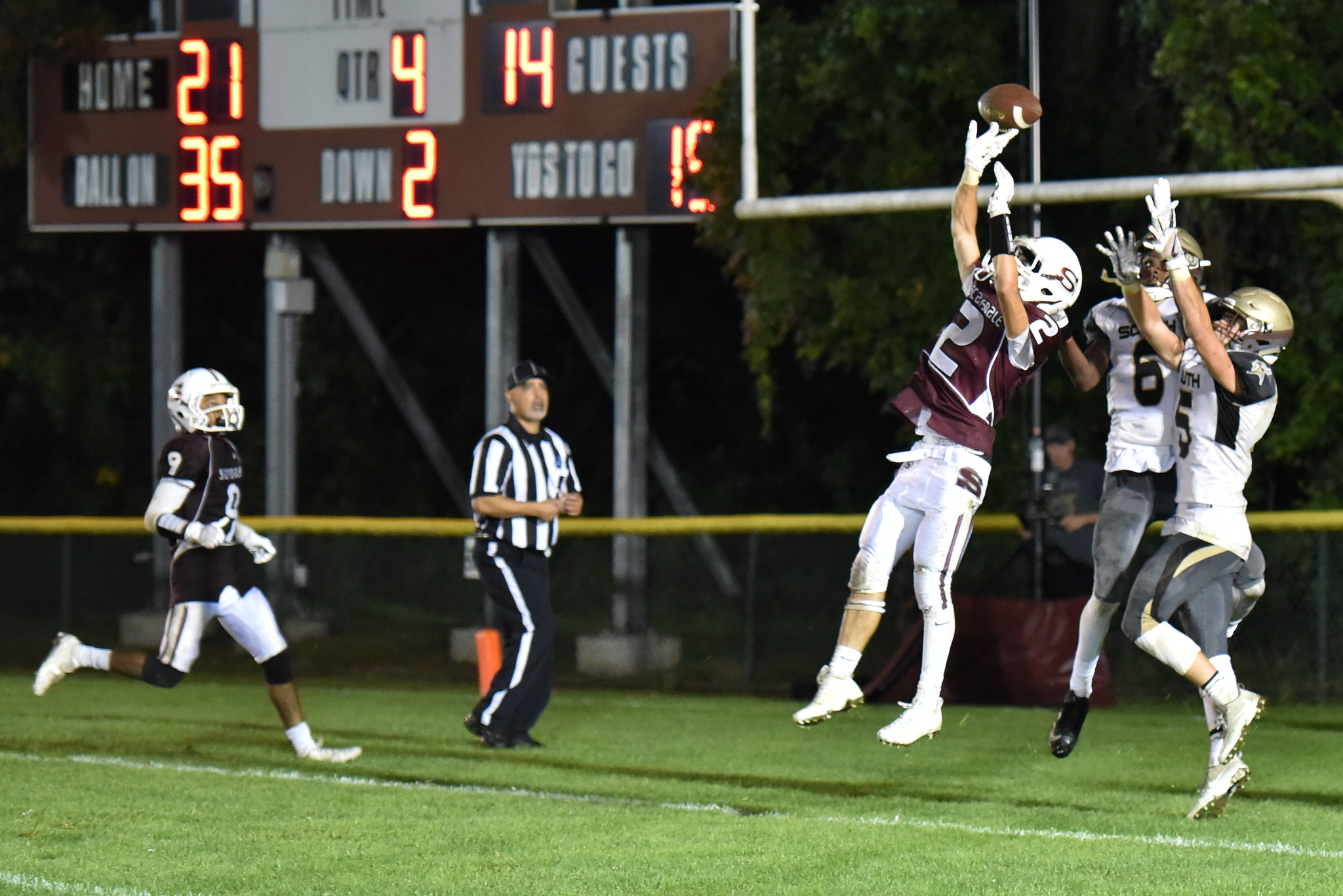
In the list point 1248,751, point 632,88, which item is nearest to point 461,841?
point 1248,751

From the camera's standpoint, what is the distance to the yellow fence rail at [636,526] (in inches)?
447

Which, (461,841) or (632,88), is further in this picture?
(632,88)

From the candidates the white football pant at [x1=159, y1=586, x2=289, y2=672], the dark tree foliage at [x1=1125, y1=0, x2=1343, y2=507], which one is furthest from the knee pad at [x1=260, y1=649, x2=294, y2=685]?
the dark tree foliage at [x1=1125, y1=0, x2=1343, y2=507]

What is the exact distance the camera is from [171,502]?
891cm

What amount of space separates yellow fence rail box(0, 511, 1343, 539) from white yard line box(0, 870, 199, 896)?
6768 mm

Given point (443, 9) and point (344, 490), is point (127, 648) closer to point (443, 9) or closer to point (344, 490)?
point (443, 9)

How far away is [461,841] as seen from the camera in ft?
22.4

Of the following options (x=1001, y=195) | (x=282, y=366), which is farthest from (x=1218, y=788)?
(x=282, y=366)

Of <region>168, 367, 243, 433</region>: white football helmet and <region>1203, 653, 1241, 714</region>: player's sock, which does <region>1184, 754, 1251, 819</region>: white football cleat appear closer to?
<region>1203, 653, 1241, 714</region>: player's sock

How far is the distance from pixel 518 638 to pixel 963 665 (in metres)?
3.28

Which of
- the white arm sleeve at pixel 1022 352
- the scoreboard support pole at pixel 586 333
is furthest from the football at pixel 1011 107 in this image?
the scoreboard support pole at pixel 586 333

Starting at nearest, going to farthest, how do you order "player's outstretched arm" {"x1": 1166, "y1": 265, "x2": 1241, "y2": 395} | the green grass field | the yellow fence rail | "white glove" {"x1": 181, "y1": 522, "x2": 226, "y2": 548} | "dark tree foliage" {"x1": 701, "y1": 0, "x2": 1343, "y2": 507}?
1. the green grass field
2. "player's outstretched arm" {"x1": 1166, "y1": 265, "x2": 1241, "y2": 395}
3. "white glove" {"x1": 181, "y1": 522, "x2": 226, "y2": 548}
4. the yellow fence rail
5. "dark tree foliage" {"x1": 701, "y1": 0, "x2": 1343, "y2": 507}

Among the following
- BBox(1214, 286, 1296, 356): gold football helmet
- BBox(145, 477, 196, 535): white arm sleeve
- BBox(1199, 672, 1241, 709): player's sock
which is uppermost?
BBox(1214, 286, 1296, 356): gold football helmet

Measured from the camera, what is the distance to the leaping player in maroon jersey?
21.8 ft
